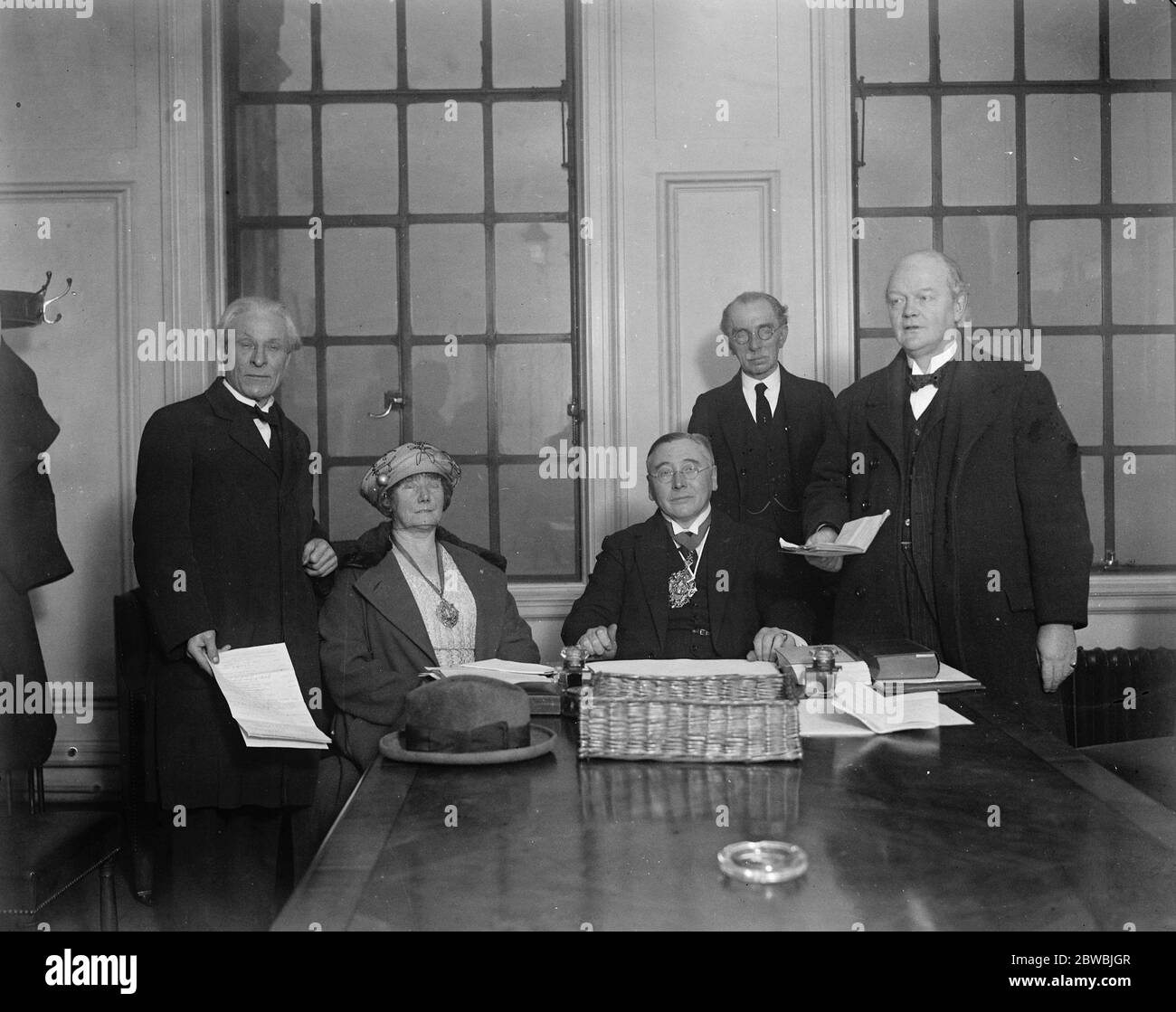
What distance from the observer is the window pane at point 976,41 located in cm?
454

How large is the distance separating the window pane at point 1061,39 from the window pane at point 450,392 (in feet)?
7.95

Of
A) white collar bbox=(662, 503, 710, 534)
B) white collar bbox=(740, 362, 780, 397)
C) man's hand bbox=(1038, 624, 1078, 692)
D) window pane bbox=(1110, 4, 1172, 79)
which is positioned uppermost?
window pane bbox=(1110, 4, 1172, 79)

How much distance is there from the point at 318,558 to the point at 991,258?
290 cm

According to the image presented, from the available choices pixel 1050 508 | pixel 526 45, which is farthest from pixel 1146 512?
pixel 526 45

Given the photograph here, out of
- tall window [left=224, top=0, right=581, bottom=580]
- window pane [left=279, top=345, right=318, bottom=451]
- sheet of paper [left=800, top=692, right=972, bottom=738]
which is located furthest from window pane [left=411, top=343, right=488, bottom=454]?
sheet of paper [left=800, top=692, right=972, bottom=738]

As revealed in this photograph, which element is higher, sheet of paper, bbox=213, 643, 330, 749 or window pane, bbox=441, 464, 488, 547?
window pane, bbox=441, 464, 488, 547

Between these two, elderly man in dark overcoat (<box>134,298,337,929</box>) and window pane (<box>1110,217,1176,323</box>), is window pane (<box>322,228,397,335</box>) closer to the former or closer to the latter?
elderly man in dark overcoat (<box>134,298,337,929</box>)

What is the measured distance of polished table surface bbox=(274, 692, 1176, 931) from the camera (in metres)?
1.31

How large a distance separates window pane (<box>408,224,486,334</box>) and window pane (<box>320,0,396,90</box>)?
60 centimetres

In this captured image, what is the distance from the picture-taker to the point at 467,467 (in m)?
4.67

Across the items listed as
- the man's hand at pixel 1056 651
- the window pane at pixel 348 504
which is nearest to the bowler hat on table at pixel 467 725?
the man's hand at pixel 1056 651

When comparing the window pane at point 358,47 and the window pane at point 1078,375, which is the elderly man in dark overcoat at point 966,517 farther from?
the window pane at point 358,47

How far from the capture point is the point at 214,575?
127 inches
